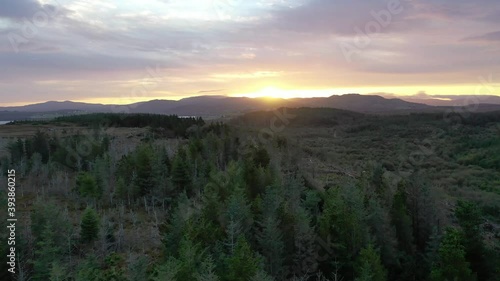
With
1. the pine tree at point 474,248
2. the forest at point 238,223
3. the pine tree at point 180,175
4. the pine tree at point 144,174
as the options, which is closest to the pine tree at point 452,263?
the forest at point 238,223

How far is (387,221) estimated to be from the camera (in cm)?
3253

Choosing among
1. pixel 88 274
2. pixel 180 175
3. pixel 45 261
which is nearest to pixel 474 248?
pixel 88 274

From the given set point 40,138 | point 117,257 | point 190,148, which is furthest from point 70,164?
point 117,257

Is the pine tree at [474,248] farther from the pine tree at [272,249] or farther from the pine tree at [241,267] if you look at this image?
the pine tree at [241,267]

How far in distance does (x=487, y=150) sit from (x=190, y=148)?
233 feet

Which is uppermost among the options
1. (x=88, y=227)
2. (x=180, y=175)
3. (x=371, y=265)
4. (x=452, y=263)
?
(x=180, y=175)

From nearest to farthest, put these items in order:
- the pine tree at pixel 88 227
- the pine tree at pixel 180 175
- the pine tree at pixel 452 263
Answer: the pine tree at pixel 452 263 < the pine tree at pixel 88 227 < the pine tree at pixel 180 175

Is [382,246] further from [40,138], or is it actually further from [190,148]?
[40,138]

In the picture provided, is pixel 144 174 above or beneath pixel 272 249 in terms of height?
above

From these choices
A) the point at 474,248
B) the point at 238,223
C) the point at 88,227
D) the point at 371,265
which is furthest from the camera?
the point at 88,227

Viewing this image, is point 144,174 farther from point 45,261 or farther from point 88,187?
point 45,261

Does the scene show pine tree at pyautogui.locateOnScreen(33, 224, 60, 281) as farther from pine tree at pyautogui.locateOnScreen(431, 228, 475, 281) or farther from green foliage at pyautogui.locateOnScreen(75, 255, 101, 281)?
pine tree at pyautogui.locateOnScreen(431, 228, 475, 281)

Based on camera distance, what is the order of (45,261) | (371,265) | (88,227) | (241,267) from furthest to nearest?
(88,227) → (45,261) → (371,265) → (241,267)

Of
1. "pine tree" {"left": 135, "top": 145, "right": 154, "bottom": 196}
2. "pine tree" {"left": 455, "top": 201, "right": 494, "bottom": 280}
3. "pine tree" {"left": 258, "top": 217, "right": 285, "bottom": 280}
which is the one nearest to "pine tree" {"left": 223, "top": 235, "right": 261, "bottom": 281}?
"pine tree" {"left": 258, "top": 217, "right": 285, "bottom": 280}
